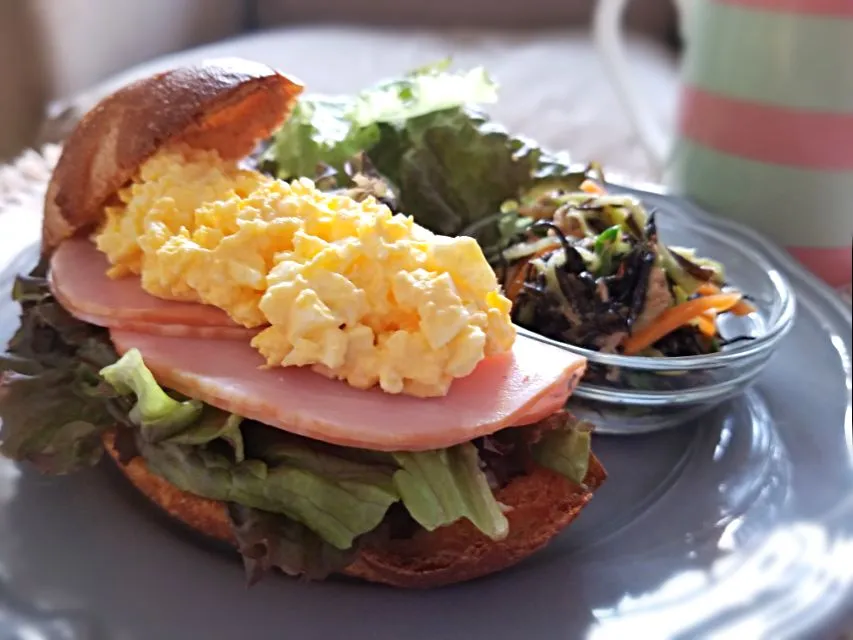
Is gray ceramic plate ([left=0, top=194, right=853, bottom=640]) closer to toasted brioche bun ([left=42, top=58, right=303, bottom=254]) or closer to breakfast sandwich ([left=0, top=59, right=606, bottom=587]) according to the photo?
breakfast sandwich ([left=0, top=59, right=606, bottom=587])

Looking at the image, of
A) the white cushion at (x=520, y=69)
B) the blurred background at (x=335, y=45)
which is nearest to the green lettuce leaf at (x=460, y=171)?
the white cushion at (x=520, y=69)

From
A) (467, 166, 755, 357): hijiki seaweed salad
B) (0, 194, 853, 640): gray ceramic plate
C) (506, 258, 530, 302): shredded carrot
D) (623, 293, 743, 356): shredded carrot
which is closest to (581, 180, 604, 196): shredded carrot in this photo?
(467, 166, 755, 357): hijiki seaweed salad

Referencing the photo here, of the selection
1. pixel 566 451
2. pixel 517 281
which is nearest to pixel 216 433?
pixel 566 451

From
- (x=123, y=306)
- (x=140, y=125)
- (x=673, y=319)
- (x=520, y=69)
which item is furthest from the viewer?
(x=520, y=69)

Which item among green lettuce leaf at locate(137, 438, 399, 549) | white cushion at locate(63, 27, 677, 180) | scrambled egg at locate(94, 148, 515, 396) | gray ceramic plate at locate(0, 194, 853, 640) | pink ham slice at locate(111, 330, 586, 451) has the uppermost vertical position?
scrambled egg at locate(94, 148, 515, 396)

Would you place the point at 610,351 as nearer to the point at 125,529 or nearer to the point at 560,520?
the point at 560,520

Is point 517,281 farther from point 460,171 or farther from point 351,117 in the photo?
point 351,117
